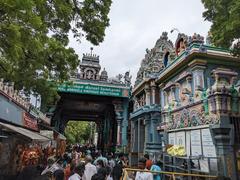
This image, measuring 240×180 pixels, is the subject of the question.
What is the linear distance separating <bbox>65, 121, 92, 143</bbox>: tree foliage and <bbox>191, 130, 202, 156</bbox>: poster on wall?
44.1 m

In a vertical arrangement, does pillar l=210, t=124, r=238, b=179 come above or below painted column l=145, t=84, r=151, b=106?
below

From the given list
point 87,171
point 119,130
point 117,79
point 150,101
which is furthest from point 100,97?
point 87,171

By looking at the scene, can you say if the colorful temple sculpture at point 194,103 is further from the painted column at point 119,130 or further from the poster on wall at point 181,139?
the painted column at point 119,130

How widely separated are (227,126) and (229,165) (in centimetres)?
147

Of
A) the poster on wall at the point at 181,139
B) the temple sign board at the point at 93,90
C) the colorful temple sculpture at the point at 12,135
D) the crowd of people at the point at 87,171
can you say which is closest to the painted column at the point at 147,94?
the poster on wall at the point at 181,139

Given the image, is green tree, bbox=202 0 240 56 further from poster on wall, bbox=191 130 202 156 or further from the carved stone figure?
the carved stone figure

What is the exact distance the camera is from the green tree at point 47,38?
15.5ft

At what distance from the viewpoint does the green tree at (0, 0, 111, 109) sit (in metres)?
4.72

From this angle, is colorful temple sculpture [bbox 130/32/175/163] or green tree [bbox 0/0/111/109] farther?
colorful temple sculpture [bbox 130/32/175/163]

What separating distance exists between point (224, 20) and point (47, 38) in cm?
578

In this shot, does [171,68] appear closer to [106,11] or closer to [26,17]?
[106,11]

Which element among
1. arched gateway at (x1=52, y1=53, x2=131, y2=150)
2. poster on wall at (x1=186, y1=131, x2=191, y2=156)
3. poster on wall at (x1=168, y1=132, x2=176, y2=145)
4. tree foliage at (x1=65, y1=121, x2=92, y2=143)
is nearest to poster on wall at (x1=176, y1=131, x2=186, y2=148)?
poster on wall at (x1=186, y1=131, x2=191, y2=156)

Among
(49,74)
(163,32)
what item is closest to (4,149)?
(49,74)

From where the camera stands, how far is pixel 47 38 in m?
5.98
